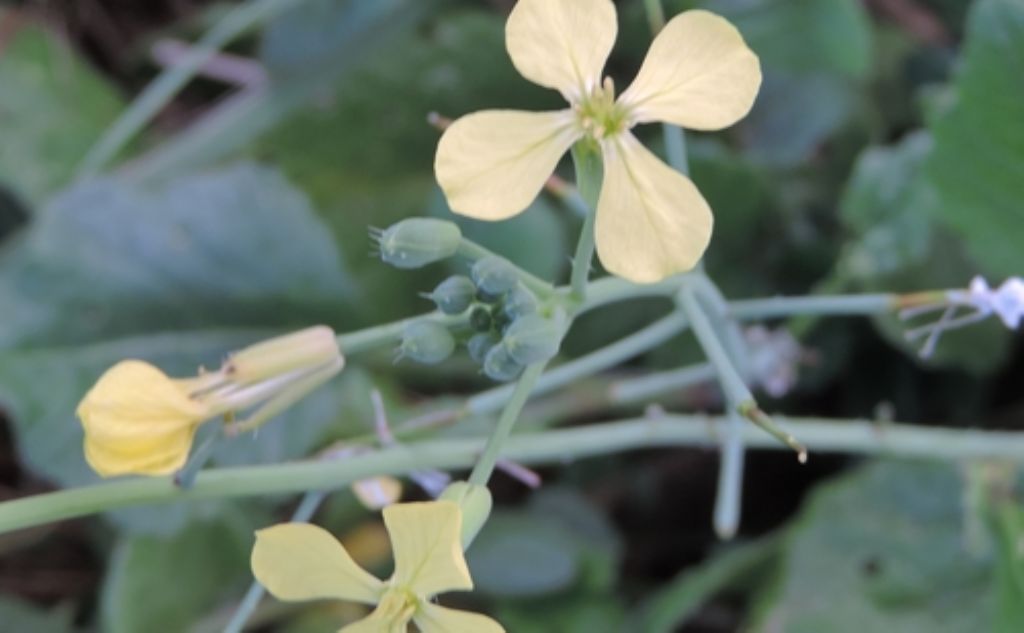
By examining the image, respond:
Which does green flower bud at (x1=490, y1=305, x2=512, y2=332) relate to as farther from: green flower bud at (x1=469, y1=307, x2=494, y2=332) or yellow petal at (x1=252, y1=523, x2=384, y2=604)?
yellow petal at (x1=252, y1=523, x2=384, y2=604)

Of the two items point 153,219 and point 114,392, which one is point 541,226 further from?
point 114,392

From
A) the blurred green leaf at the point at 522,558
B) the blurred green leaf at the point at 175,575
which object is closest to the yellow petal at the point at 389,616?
the blurred green leaf at the point at 522,558

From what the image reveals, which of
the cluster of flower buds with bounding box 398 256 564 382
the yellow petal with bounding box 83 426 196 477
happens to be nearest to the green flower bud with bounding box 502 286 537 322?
the cluster of flower buds with bounding box 398 256 564 382

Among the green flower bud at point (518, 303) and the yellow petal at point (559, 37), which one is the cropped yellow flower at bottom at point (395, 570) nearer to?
the green flower bud at point (518, 303)

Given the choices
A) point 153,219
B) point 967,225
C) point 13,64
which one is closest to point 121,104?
point 13,64

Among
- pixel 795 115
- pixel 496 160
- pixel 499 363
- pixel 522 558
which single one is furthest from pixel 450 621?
pixel 795 115
